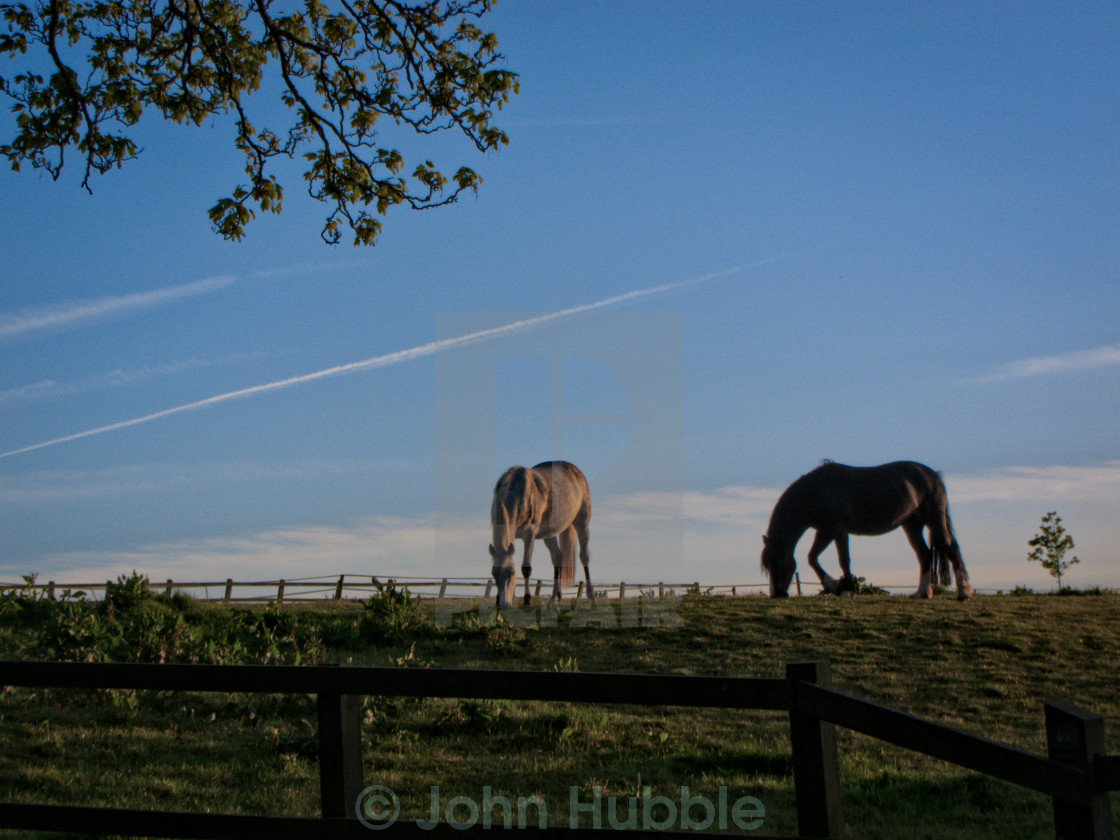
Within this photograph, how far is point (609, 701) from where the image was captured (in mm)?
3504

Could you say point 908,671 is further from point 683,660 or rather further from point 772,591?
point 772,591

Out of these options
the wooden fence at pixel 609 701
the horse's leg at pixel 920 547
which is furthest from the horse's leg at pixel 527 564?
the wooden fence at pixel 609 701

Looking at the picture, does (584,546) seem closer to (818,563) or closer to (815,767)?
(818,563)

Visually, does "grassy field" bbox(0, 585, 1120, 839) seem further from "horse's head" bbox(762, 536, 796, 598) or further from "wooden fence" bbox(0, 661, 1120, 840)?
"wooden fence" bbox(0, 661, 1120, 840)

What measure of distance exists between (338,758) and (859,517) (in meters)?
18.8

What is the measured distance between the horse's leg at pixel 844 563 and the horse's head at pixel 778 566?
1183 mm

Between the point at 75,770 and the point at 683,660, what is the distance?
863 cm

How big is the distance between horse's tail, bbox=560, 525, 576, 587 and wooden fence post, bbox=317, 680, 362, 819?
56.0ft

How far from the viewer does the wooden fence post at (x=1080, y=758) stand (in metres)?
2.45

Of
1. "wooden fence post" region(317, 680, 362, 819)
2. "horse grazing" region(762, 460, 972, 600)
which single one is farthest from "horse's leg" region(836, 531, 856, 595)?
"wooden fence post" region(317, 680, 362, 819)

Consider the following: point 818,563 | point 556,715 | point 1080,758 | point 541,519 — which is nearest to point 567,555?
point 541,519

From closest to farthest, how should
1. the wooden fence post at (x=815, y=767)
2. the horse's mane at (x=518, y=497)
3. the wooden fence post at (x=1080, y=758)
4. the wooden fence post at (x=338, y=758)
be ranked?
the wooden fence post at (x=1080, y=758), the wooden fence post at (x=815, y=767), the wooden fence post at (x=338, y=758), the horse's mane at (x=518, y=497)

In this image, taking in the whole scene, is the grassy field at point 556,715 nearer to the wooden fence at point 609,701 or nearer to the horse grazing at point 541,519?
the horse grazing at point 541,519

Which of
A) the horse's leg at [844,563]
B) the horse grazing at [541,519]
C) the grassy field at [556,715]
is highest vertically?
the horse grazing at [541,519]
